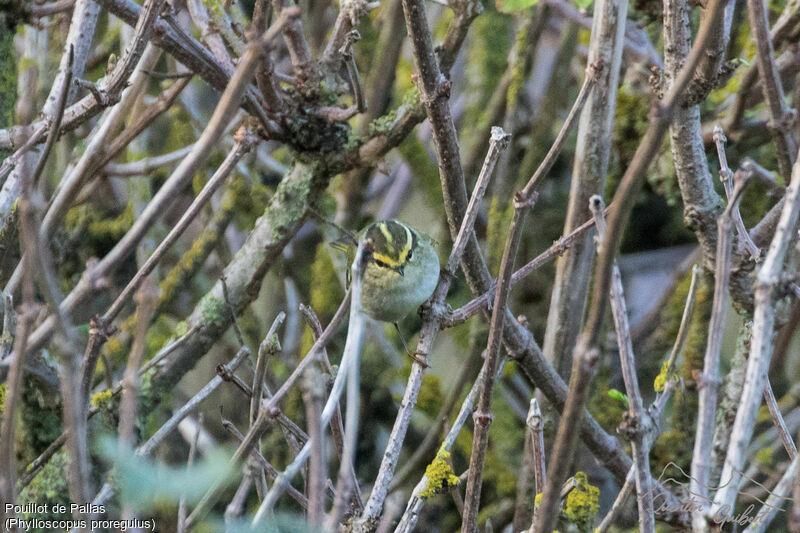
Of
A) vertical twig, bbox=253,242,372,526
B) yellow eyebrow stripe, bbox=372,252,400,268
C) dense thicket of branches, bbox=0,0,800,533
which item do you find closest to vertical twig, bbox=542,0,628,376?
dense thicket of branches, bbox=0,0,800,533

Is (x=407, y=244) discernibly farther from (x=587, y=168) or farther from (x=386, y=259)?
(x=587, y=168)

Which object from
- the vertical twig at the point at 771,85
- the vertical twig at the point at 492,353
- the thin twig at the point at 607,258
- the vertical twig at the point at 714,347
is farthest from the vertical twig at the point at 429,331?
the vertical twig at the point at 771,85

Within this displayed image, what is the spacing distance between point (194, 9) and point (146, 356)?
4.46 feet

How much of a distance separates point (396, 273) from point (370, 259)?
8 cm

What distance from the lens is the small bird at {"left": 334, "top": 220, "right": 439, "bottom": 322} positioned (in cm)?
199

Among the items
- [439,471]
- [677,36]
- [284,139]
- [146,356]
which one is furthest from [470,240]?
[146,356]

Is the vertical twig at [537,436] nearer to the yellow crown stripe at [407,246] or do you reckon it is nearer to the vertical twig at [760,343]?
the vertical twig at [760,343]

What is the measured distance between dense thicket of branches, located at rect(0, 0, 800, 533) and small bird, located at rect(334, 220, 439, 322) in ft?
0.37

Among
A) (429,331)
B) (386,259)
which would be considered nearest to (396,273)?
(386,259)

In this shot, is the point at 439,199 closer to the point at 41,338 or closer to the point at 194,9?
the point at 194,9

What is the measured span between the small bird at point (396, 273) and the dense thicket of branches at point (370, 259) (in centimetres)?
11

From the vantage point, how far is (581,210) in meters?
2.23

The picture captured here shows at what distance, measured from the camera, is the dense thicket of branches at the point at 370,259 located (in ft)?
3.24

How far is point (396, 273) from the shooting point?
81.7 inches
